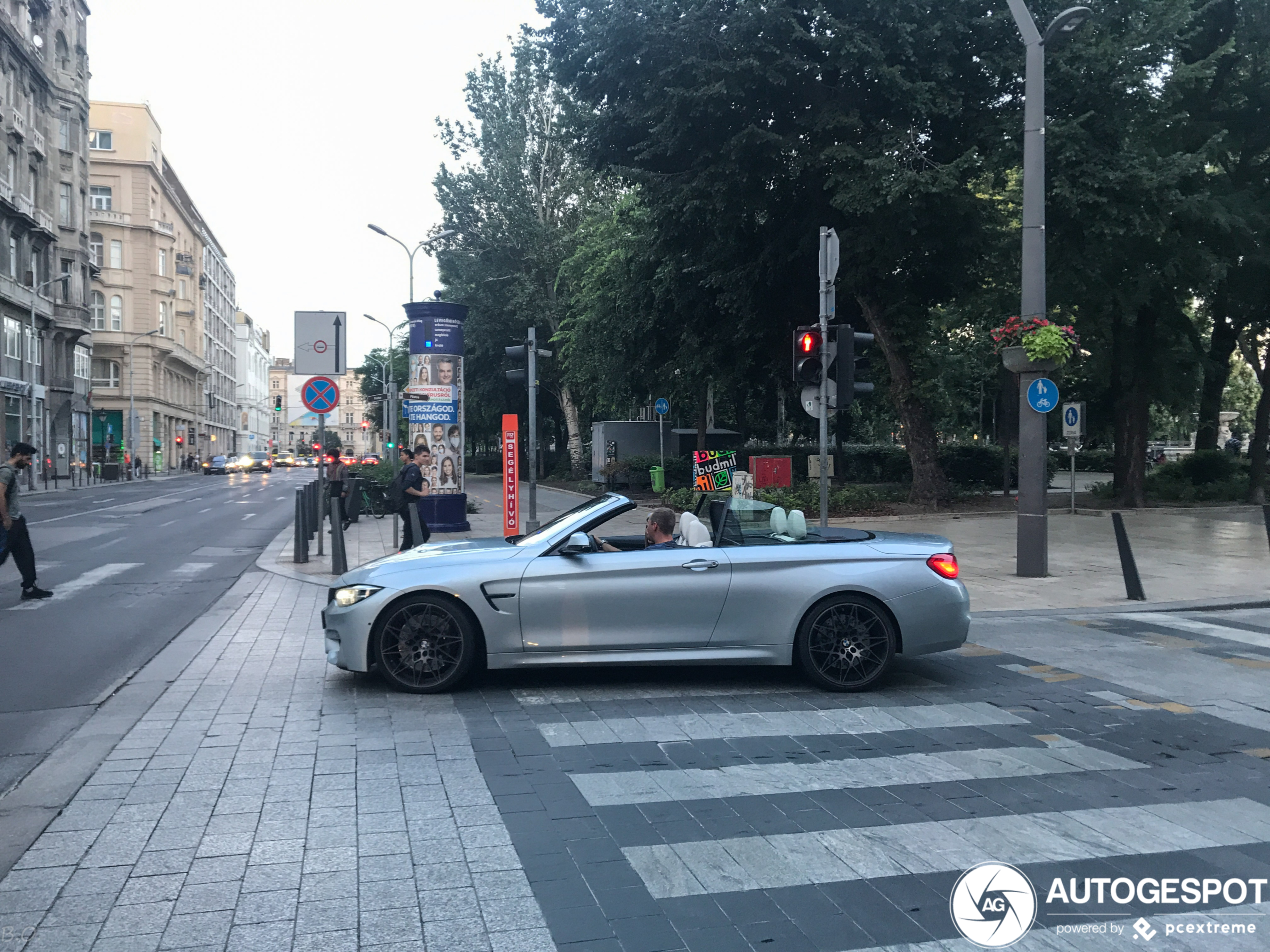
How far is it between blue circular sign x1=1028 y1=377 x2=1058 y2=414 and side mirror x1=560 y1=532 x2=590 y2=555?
25.7 feet

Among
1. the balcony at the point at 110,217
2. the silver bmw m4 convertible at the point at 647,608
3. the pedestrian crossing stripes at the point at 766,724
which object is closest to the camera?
the pedestrian crossing stripes at the point at 766,724

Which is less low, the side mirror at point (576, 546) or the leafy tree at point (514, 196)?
the leafy tree at point (514, 196)

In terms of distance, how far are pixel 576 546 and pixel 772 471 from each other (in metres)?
16.8

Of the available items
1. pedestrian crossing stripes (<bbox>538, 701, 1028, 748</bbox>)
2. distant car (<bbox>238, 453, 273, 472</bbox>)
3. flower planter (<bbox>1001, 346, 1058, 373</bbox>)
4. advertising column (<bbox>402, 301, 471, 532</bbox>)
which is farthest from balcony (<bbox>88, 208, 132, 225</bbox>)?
pedestrian crossing stripes (<bbox>538, 701, 1028, 748</bbox>)

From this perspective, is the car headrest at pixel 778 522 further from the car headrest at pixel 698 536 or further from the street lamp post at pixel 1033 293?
the street lamp post at pixel 1033 293

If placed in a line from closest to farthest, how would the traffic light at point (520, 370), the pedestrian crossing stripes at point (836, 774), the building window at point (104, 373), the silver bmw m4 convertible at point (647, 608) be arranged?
the pedestrian crossing stripes at point (836, 774) → the silver bmw m4 convertible at point (647, 608) → the traffic light at point (520, 370) → the building window at point (104, 373)

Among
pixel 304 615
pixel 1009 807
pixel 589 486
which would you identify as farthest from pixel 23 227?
pixel 1009 807

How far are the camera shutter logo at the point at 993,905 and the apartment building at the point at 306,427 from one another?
118077mm

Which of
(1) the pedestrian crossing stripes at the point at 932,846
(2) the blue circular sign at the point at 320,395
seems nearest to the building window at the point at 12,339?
(2) the blue circular sign at the point at 320,395

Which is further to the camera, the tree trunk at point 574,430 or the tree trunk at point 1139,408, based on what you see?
the tree trunk at point 574,430

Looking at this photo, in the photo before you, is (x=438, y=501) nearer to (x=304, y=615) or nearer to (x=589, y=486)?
(x=304, y=615)

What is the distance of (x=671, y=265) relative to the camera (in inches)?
1049

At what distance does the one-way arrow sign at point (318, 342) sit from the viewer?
15328 mm
